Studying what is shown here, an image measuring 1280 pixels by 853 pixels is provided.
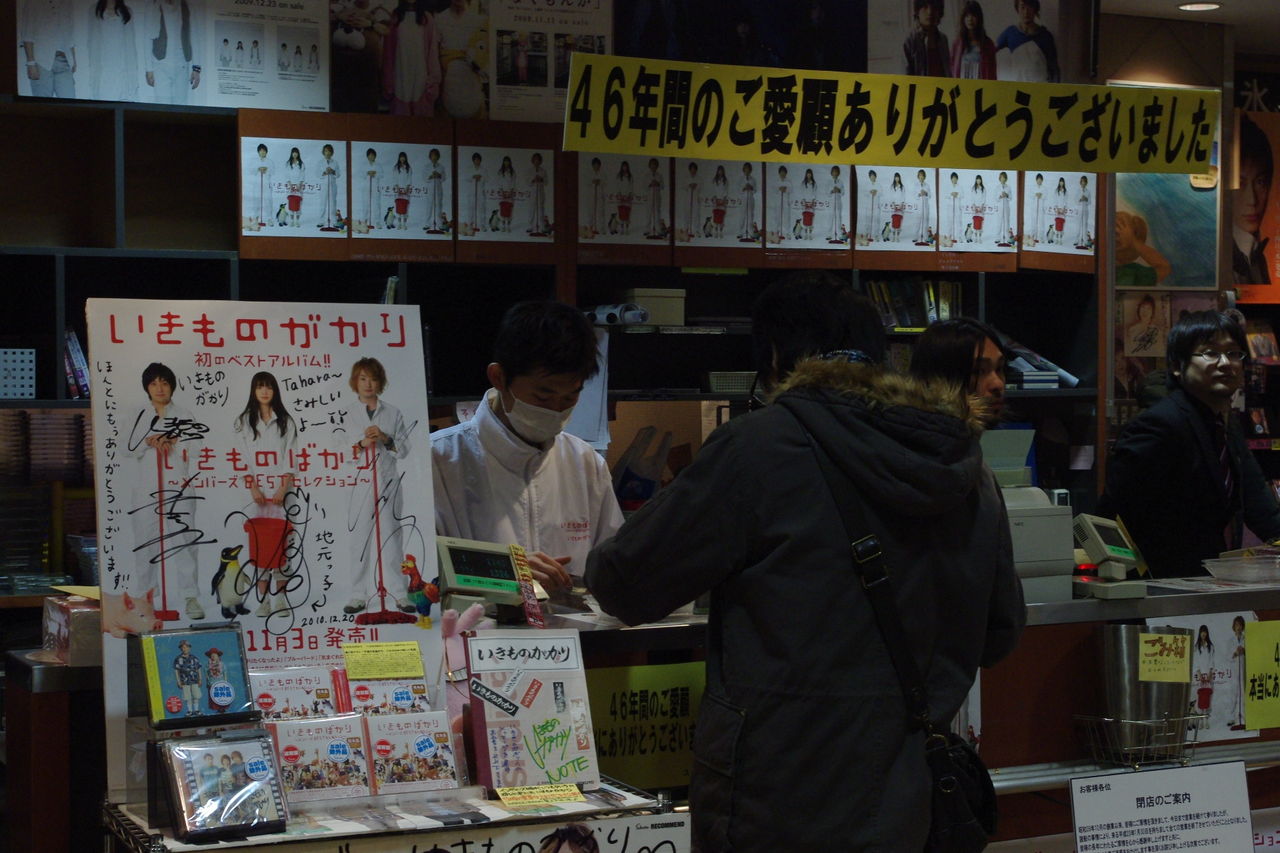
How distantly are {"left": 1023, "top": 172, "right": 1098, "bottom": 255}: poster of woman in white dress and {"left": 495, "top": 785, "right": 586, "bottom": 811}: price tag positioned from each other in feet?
14.0

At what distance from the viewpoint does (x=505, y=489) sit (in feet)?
10.1

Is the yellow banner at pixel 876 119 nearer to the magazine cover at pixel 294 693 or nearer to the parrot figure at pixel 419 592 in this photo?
the parrot figure at pixel 419 592

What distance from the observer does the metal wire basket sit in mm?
2701

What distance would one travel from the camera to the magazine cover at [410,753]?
1.88m

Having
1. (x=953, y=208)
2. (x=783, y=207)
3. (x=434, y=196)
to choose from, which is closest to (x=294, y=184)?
(x=434, y=196)

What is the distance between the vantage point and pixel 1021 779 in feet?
8.77

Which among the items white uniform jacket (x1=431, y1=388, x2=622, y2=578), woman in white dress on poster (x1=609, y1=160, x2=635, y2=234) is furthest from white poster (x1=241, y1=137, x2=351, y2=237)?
white uniform jacket (x1=431, y1=388, x2=622, y2=578)

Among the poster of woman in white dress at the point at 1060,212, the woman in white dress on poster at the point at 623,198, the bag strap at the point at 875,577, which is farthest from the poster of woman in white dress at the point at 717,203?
the bag strap at the point at 875,577

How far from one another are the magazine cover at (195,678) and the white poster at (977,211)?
4205 mm

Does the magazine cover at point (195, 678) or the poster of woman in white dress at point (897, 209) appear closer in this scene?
the magazine cover at point (195, 678)

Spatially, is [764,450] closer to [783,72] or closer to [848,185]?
[783,72]

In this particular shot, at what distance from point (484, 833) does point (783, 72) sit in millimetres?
2065

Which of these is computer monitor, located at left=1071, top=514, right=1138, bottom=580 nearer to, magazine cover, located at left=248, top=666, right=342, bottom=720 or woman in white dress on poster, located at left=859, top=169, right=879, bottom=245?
magazine cover, located at left=248, top=666, right=342, bottom=720

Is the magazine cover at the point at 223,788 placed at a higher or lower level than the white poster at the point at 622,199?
lower
